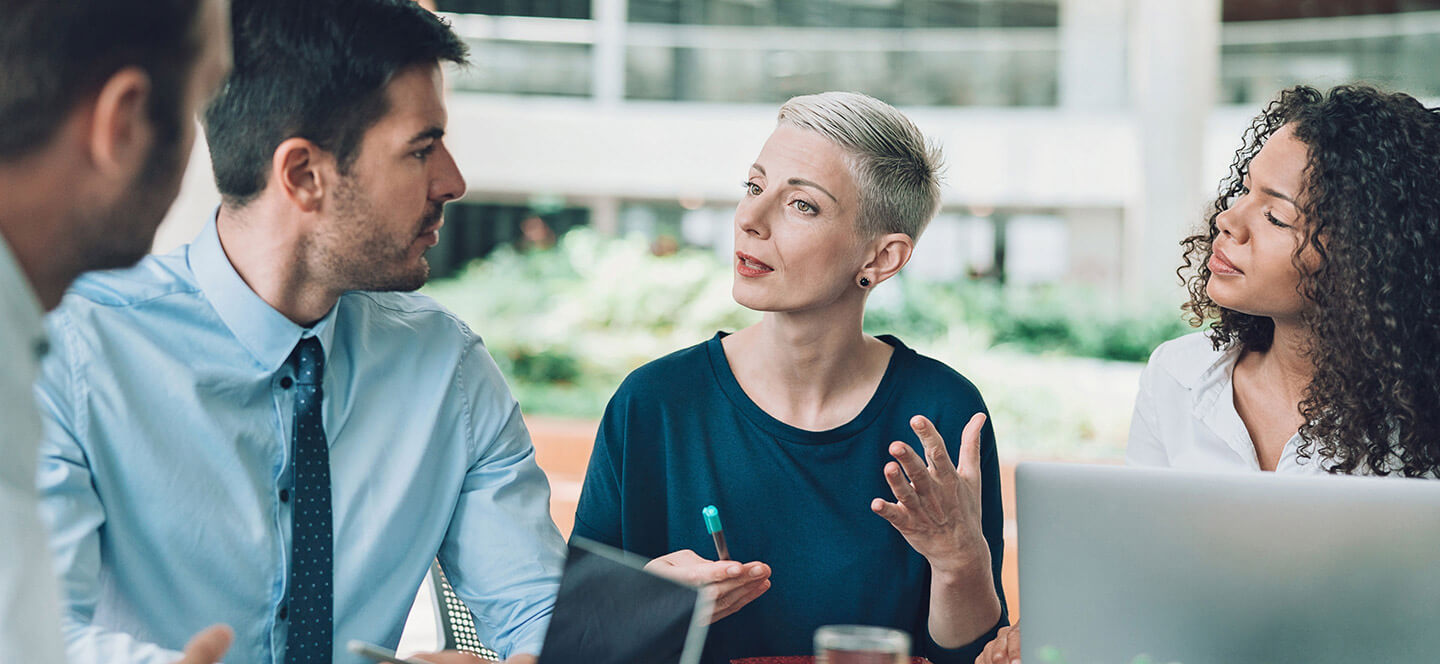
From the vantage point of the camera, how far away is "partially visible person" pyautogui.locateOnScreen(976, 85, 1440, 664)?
5.93 ft

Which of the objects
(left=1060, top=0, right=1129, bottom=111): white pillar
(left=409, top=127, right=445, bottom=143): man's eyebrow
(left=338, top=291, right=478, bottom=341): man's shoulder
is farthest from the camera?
(left=1060, top=0, right=1129, bottom=111): white pillar

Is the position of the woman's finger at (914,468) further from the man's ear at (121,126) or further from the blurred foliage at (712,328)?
the blurred foliage at (712,328)

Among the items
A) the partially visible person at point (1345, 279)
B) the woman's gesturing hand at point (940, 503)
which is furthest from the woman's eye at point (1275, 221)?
the woman's gesturing hand at point (940, 503)

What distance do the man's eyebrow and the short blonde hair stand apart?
642mm

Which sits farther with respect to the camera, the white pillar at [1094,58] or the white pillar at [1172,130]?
the white pillar at [1094,58]

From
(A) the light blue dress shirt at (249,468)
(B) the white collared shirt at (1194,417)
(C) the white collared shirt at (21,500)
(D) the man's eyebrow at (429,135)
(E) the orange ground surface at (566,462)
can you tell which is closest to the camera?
(C) the white collared shirt at (21,500)

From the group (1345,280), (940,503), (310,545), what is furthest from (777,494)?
(1345,280)

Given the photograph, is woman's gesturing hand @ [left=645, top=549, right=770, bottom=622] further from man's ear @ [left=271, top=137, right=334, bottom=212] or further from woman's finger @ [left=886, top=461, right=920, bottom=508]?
man's ear @ [left=271, top=137, right=334, bottom=212]

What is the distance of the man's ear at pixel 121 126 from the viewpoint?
0.85m

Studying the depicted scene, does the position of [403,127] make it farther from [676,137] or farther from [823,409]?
[676,137]

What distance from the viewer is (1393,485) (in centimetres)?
111

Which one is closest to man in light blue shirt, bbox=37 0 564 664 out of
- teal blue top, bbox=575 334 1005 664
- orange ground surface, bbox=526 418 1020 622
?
teal blue top, bbox=575 334 1005 664

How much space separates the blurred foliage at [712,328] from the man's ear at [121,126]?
226 inches

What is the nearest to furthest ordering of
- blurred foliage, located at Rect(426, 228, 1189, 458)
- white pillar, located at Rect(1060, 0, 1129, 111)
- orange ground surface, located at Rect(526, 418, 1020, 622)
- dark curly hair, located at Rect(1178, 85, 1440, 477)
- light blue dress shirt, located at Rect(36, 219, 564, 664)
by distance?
1. light blue dress shirt, located at Rect(36, 219, 564, 664)
2. dark curly hair, located at Rect(1178, 85, 1440, 477)
3. orange ground surface, located at Rect(526, 418, 1020, 622)
4. blurred foliage, located at Rect(426, 228, 1189, 458)
5. white pillar, located at Rect(1060, 0, 1129, 111)
